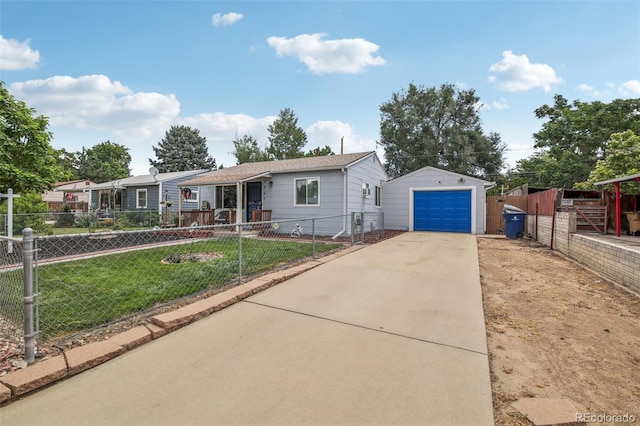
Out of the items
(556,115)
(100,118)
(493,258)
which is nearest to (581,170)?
(556,115)

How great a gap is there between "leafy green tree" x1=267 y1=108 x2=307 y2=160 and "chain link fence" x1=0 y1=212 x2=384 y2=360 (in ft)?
83.5

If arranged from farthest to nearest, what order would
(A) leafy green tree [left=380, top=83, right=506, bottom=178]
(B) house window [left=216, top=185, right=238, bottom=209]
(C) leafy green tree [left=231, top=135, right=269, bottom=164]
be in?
(C) leafy green tree [left=231, top=135, right=269, bottom=164], (A) leafy green tree [left=380, top=83, right=506, bottom=178], (B) house window [left=216, top=185, right=238, bottom=209]

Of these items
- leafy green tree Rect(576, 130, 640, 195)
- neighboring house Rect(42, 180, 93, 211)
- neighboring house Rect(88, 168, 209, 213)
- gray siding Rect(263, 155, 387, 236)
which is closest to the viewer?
gray siding Rect(263, 155, 387, 236)

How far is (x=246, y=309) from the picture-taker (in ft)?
12.4

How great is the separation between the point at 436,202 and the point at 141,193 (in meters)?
18.5

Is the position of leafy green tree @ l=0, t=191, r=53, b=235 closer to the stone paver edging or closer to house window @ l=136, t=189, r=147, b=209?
house window @ l=136, t=189, r=147, b=209

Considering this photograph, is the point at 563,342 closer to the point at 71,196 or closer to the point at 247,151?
the point at 247,151

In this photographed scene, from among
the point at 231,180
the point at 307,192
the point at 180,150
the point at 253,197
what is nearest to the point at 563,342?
the point at 307,192

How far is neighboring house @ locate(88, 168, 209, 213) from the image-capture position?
19.1 metres

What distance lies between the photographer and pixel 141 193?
→ 66.2ft

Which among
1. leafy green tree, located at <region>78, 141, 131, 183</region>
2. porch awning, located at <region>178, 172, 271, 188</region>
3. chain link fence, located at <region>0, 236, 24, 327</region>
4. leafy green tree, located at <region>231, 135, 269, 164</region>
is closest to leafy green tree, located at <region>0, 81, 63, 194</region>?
porch awning, located at <region>178, 172, 271, 188</region>

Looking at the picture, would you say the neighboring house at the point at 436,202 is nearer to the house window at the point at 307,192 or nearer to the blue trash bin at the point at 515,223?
the blue trash bin at the point at 515,223

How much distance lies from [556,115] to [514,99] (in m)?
9.05

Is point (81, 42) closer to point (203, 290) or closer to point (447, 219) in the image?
point (203, 290)
